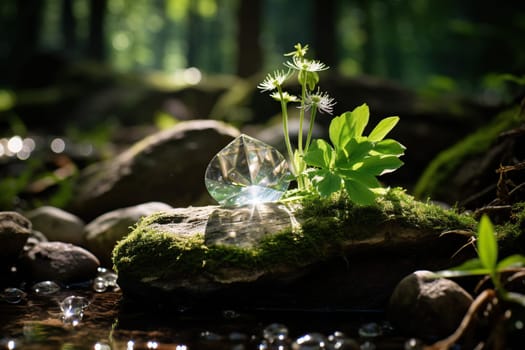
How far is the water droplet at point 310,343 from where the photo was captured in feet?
8.42

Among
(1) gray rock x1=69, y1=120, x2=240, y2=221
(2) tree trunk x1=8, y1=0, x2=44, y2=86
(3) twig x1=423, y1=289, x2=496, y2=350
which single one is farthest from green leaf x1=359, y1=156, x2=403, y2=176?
(2) tree trunk x1=8, y1=0, x2=44, y2=86

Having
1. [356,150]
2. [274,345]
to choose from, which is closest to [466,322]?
[274,345]

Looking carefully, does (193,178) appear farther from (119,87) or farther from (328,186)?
(119,87)

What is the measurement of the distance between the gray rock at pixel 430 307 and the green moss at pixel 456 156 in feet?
9.82

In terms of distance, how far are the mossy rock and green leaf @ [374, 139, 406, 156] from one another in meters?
0.35

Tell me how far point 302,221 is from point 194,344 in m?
1.15

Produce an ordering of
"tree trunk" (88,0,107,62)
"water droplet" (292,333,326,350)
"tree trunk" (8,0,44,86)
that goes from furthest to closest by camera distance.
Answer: "tree trunk" (8,0,44,86) < "tree trunk" (88,0,107,62) < "water droplet" (292,333,326,350)

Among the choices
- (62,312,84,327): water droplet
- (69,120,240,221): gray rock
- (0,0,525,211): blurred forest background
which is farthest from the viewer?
(0,0,525,211): blurred forest background

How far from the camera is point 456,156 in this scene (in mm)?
5840

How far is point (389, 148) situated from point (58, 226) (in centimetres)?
379

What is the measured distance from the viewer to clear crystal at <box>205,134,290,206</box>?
3.63m

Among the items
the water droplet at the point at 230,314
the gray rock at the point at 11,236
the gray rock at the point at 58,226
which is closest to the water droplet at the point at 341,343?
the water droplet at the point at 230,314

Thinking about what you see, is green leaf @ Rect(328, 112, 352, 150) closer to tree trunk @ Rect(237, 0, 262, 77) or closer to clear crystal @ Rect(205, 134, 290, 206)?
clear crystal @ Rect(205, 134, 290, 206)

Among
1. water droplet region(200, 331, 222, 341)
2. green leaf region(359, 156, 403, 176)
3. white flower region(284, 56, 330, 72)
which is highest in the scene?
white flower region(284, 56, 330, 72)
